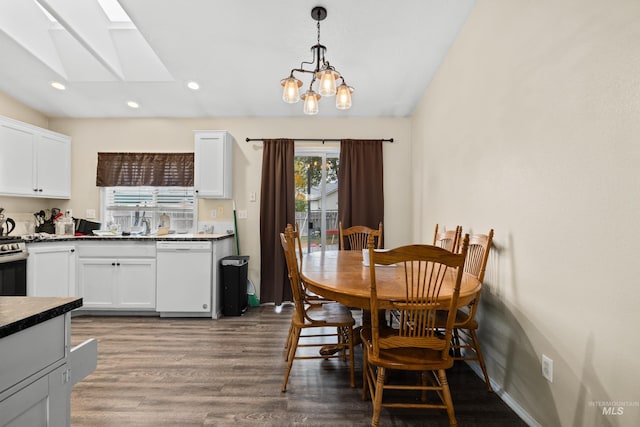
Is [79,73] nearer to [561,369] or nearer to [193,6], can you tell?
[193,6]

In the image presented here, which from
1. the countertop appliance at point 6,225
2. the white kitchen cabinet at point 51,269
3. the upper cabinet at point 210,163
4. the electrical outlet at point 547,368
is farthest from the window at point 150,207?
the electrical outlet at point 547,368

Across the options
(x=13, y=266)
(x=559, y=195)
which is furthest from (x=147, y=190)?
(x=559, y=195)

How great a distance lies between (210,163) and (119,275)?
1.68 meters

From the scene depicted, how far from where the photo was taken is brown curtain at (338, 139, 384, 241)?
3.98 metres

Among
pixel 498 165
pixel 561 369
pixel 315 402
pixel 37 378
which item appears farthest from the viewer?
pixel 498 165

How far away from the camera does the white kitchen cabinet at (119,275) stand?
3.43 m

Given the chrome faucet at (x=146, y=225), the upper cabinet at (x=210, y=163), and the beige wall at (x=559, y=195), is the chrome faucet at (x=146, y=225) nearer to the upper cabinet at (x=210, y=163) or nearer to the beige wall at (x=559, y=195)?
the upper cabinet at (x=210, y=163)

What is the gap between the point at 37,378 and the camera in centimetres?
78

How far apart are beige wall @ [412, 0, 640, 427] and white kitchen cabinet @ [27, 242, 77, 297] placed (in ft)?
13.8

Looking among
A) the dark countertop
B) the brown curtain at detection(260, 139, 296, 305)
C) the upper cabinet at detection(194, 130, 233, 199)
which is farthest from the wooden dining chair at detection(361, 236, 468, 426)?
the upper cabinet at detection(194, 130, 233, 199)

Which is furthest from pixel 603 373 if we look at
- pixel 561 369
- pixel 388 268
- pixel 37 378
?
pixel 37 378

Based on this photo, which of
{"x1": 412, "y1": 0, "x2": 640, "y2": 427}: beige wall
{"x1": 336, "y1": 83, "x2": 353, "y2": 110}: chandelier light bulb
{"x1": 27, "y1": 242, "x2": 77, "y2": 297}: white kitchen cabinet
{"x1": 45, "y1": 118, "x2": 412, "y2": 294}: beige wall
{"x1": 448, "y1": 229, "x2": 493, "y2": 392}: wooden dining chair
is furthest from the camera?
{"x1": 45, "y1": 118, "x2": 412, "y2": 294}: beige wall

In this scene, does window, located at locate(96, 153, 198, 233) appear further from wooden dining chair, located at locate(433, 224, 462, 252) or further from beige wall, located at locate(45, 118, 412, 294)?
wooden dining chair, located at locate(433, 224, 462, 252)

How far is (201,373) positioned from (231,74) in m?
2.93
